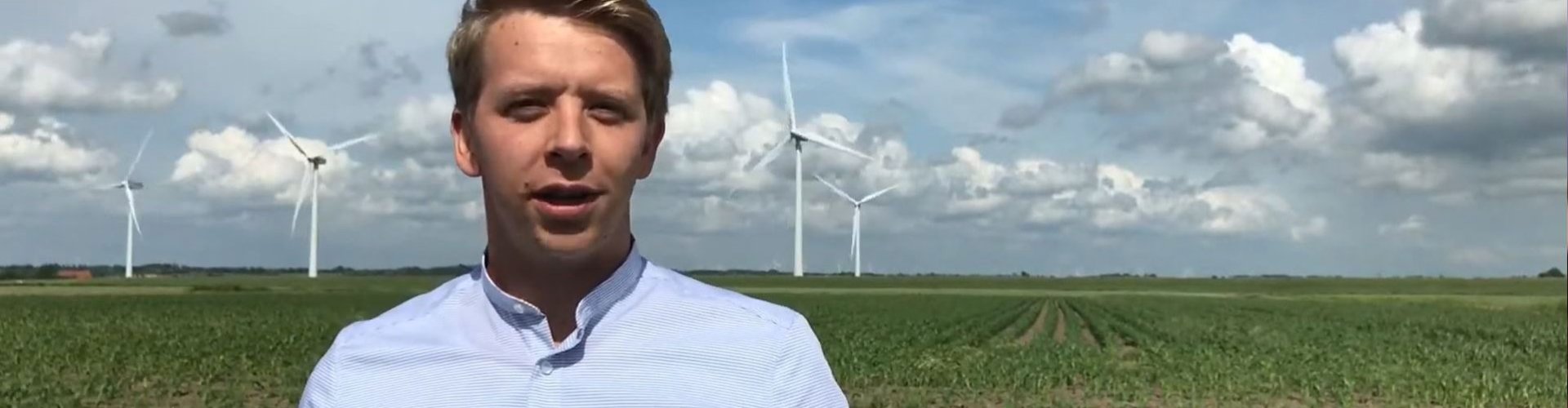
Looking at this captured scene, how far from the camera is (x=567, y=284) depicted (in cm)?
210

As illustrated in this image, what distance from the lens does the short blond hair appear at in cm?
198

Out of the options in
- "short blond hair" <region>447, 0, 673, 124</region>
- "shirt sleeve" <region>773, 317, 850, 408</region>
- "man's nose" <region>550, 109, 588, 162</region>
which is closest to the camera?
"man's nose" <region>550, 109, 588, 162</region>

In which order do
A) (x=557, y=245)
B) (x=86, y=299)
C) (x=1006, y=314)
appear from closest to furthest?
(x=557, y=245), (x=1006, y=314), (x=86, y=299)

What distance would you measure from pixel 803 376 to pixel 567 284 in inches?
15.5

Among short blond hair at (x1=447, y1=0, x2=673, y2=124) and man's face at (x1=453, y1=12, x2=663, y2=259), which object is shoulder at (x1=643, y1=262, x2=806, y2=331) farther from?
short blond hair at (x1=447, y1=0, x2=673, y2=124)

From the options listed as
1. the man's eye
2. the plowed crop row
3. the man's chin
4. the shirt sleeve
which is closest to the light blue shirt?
the shirt sleeve

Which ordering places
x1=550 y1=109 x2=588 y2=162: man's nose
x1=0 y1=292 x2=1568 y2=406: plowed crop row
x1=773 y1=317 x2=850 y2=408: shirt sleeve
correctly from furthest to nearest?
x1=0 y1=292 x2=1568 y2=406: plowed crop row
x1=773 y1=317 x2=850 y2=408: shirt sleeve
x1=550 y1=109 x2=588 y2=162: man's nose

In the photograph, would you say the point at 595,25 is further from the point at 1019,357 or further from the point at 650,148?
the point at 1019,357

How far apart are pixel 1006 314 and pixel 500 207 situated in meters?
62.3

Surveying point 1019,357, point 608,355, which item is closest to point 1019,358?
point 1019,357

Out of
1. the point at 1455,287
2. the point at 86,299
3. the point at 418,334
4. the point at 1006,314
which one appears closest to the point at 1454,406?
the point at 418,334

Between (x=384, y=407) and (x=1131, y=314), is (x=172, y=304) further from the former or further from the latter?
(x=384, y=407)

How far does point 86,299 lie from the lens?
76.7 metres

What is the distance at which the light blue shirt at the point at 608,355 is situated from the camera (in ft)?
6.74
